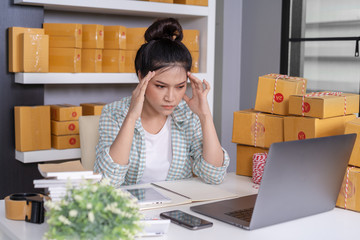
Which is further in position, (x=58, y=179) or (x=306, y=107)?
(x=306, y=107)

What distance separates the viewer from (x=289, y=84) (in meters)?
1.77

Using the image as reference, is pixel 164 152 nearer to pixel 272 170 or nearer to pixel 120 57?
pixel 272 170

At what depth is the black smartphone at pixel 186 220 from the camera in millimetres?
1242

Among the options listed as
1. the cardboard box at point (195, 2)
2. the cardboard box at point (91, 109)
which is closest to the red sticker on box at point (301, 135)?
the cardboard box at point (91, 109)

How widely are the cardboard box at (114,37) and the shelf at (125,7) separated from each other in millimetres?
114

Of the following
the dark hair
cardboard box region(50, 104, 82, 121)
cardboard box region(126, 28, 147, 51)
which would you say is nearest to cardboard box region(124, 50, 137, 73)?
cardboard box region(126, 28, 147, 51)

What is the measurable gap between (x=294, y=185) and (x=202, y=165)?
554mm

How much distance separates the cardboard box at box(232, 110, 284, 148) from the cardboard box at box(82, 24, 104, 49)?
112cm

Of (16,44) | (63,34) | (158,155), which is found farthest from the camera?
(63,34)

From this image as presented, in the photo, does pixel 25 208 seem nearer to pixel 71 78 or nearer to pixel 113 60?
pixel 71 78

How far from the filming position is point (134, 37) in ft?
9.14

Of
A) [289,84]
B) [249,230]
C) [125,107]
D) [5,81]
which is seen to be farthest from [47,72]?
[249,230]

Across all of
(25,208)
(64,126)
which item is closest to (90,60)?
(64,126)

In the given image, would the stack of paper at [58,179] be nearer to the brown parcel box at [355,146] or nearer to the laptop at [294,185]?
the laptop at [294,185]
